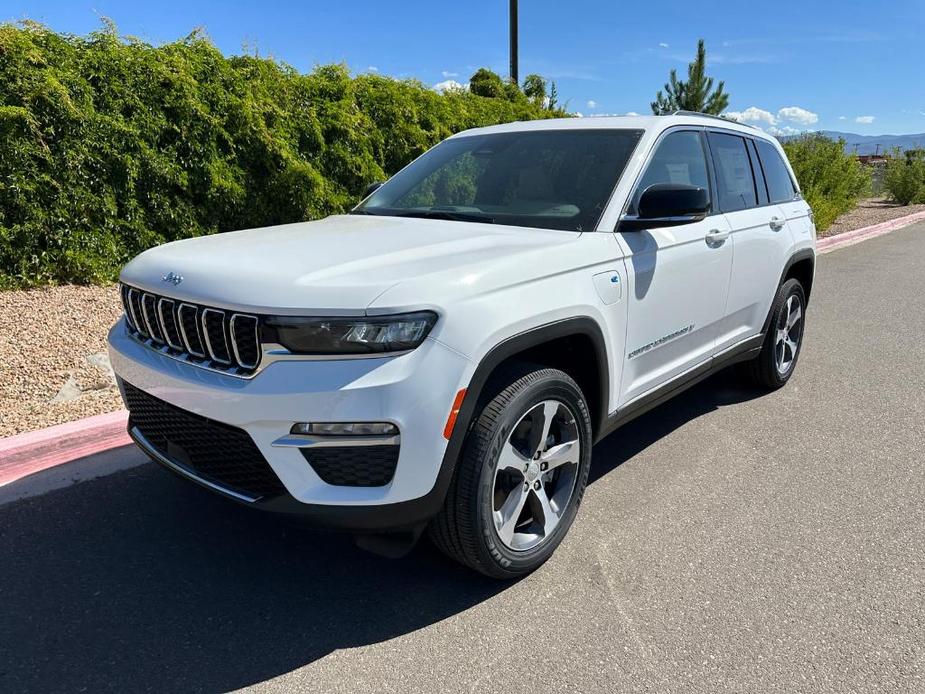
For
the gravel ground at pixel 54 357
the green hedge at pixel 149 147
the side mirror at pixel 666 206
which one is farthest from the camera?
the green hedge at pixel 149 147

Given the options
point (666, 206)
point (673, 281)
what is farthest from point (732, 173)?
point (666, 206)

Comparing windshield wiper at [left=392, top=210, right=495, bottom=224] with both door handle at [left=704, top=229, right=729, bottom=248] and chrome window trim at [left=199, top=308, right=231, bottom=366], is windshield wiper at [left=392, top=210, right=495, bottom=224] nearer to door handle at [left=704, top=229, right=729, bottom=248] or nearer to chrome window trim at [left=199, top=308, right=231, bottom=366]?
door handle at [left=704, top=229, right=729, bottom=248]

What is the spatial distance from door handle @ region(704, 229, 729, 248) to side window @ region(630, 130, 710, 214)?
24cm

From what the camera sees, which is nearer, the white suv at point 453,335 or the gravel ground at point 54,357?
the white suv at point 453,335

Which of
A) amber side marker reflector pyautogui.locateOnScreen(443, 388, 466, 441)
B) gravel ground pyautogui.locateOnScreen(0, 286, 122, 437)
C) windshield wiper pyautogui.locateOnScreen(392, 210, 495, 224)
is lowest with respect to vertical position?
gravel ground pyautogui.locateOnScreen(0, 286, 122, 437)

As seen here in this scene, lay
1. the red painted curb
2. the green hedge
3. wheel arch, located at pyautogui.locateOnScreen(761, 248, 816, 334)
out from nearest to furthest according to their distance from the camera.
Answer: the red painted curb < wheel arch, located at pyautogui.locateOnScreen(761, 248, 816, 334) < the green hedge

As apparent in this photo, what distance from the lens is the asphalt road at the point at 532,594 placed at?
2.35 meters

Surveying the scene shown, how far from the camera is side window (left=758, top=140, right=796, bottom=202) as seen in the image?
4.80 meters

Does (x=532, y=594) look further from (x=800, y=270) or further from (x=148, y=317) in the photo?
(x=800, y=270)

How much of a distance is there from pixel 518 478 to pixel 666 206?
53.0 inches

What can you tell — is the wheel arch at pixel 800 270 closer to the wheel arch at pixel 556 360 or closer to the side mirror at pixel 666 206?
the side mirror at pixel 666 206

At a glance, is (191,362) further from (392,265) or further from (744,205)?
(744,205)

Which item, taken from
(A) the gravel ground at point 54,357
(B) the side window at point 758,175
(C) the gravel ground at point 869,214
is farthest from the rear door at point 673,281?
(C) the gravel ground at point 869,214

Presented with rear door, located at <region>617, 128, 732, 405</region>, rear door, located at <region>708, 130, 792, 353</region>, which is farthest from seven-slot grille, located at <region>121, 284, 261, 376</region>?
rear door, located at <region>708, 130, 792, 353</region>
